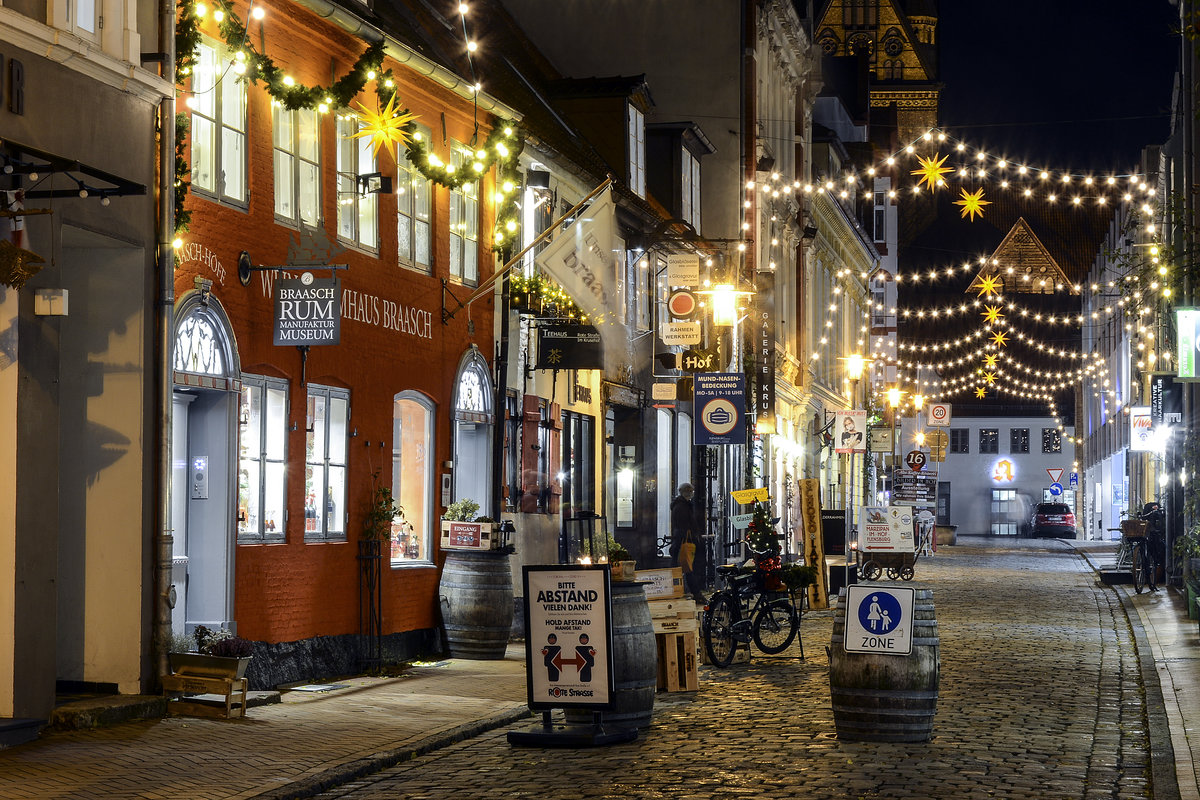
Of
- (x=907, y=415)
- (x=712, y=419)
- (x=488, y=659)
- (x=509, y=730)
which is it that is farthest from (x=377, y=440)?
(x=907, y=415)

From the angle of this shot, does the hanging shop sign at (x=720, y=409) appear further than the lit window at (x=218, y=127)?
Yes

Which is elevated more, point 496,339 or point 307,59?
point 307,59

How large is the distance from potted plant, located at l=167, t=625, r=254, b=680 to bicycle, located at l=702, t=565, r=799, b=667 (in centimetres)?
578

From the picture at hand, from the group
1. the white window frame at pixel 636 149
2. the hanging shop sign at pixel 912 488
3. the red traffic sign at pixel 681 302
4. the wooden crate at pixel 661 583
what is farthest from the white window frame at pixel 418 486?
the hanging shop sign at pixel 912 488

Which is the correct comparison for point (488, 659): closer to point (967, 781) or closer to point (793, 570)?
point (793, 570)

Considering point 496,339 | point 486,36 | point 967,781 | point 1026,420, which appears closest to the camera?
point 967,781

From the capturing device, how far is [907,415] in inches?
2867

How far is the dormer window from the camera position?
26.0 meters

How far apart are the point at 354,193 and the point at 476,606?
15.0ft

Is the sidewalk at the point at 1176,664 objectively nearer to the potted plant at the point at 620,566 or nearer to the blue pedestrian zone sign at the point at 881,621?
the blue pedestrian zone sign at the point at 881,621

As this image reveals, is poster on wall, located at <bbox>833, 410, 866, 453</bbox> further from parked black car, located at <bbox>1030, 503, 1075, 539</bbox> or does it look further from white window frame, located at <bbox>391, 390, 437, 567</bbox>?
parked black car, located at <bbox>1030, 503, 1075, 539</bbox>

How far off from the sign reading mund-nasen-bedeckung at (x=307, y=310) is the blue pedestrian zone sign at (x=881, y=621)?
509 cm

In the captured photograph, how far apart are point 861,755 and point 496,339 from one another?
9720mm

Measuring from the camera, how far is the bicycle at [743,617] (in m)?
16.6
